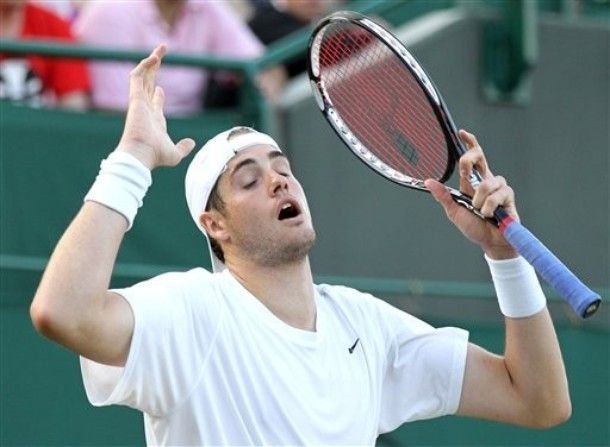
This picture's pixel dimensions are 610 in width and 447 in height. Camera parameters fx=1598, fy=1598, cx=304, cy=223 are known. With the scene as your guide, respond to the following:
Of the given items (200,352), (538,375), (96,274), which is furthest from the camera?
(538,375)

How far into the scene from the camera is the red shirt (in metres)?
6.49

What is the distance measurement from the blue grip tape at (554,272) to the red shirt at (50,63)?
3031 millimetres

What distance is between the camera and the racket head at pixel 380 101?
4355mm

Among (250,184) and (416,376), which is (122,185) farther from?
(416,376)

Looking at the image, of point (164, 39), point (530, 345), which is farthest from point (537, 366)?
point (164, 39)

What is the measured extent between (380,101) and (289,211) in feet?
2.24

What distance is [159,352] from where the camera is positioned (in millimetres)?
3746

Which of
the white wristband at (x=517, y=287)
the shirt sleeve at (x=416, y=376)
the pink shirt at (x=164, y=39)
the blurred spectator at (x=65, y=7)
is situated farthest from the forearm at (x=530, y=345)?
the blurred spectator at (x=65, y=7)

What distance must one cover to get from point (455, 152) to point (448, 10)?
359 cm

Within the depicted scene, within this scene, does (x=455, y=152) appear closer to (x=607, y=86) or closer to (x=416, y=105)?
(x=416, y=105)

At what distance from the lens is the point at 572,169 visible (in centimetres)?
781

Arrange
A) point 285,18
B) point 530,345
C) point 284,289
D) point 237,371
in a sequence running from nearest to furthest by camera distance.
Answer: point 237,371, point 284,289, point 530,345, point 285,18

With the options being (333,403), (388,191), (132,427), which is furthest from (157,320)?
(388,191)

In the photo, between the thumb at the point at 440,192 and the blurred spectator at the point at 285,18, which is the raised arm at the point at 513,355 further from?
the blurred spectator at the point at 285,18
